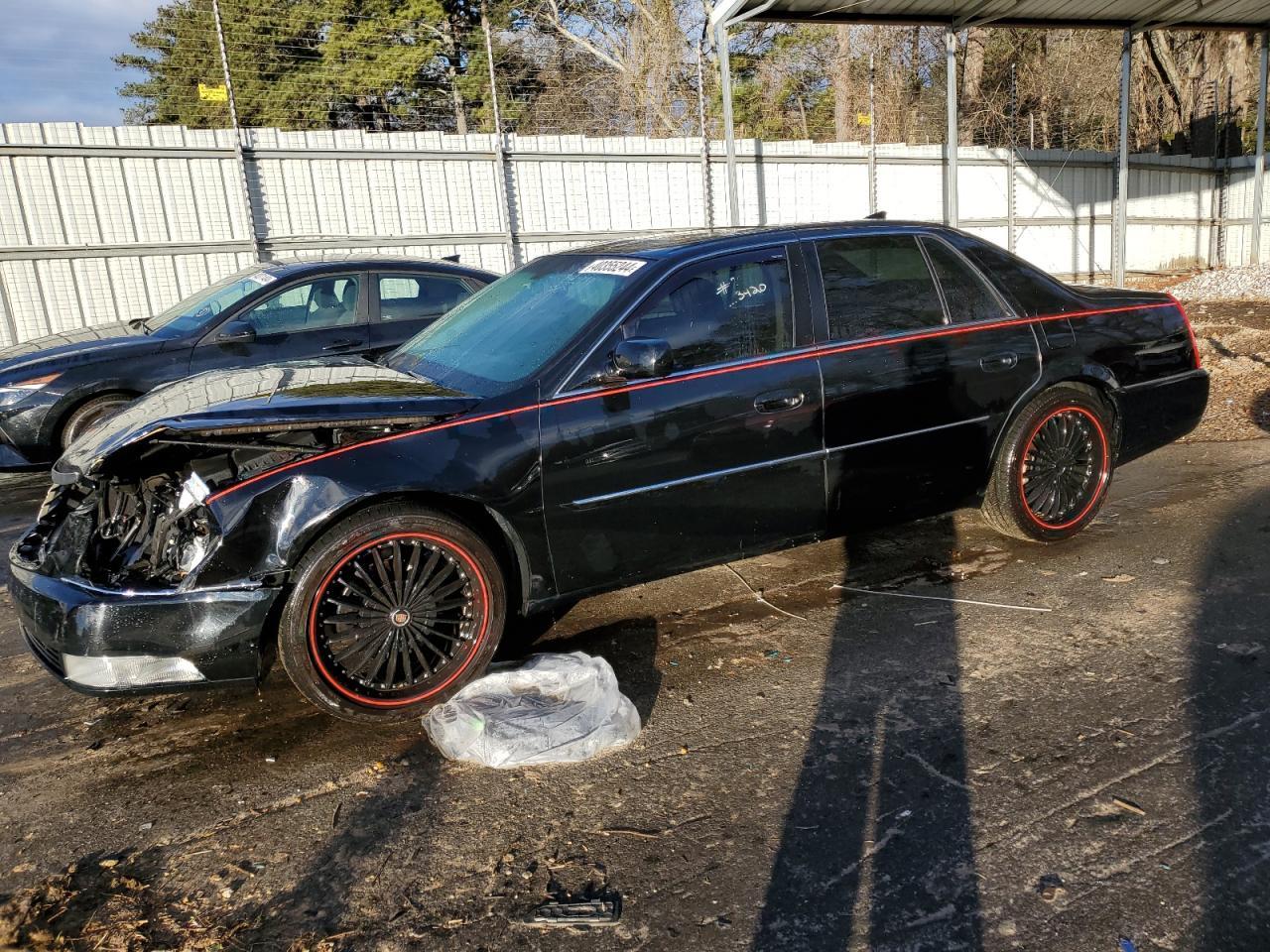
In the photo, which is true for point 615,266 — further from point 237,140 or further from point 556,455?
point 237,140

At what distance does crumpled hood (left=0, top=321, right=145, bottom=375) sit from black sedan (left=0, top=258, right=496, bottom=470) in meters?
0.01

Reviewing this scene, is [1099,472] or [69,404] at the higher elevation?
[69,404]

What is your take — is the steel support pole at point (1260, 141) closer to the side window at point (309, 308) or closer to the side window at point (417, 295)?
the side window at point (417, 295)

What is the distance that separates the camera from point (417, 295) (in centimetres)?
766

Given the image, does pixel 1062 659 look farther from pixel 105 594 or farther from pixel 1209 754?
pixel 105 594

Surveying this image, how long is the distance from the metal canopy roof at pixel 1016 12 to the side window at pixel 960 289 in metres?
6.35

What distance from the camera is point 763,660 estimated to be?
149 inches

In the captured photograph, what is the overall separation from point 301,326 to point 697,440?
179 inches

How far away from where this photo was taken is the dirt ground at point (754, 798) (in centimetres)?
238

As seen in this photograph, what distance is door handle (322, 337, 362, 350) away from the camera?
724 centimetres

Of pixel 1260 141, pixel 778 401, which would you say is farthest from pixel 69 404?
pixel 1260 141

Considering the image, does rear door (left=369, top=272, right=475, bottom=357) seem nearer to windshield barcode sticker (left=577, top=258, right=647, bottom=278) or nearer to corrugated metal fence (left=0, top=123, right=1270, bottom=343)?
windshield barcode sticker (left=577, top=258, right=647, bottom=278)

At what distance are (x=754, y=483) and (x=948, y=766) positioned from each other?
1.41 metres

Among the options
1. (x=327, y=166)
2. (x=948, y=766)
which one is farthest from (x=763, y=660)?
(x=327, y=166)
